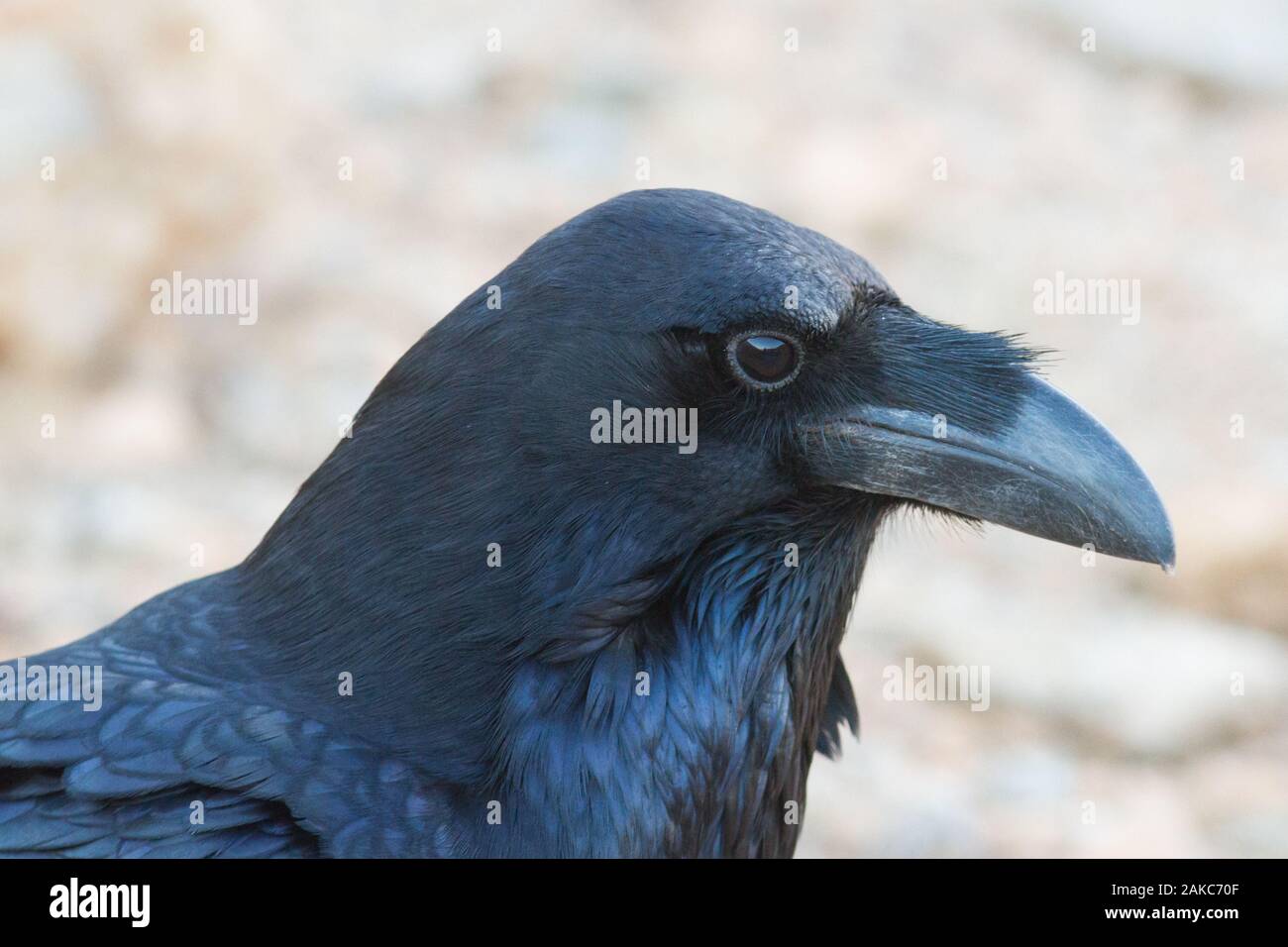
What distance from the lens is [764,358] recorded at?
321 cm

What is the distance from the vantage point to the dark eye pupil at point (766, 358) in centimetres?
318

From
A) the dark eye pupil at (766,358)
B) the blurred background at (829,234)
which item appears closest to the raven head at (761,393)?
the dark eye pupil at (766,358)

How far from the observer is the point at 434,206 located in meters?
10.1

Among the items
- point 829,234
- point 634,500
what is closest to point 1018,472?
point 634,500

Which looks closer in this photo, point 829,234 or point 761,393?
point 761,393

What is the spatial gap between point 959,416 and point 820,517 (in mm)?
357

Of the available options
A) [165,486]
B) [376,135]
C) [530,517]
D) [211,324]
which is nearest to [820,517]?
[530,517]

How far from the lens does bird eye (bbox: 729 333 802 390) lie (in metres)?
3.18

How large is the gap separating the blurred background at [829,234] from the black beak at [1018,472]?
3426 mm

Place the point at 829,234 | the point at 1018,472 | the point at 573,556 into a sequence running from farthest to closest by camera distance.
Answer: the point at 829,234 < the point at 1018,472 < the point at 573,556

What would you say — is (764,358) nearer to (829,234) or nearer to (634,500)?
(634,500)

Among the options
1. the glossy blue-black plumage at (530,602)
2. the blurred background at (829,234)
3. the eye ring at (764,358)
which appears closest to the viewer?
the glossy blue-black plumage at (530,602)

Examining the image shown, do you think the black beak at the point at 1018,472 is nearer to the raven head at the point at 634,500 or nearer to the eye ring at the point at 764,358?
the raven head at the point at 634,500

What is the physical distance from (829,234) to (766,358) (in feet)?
22.5
